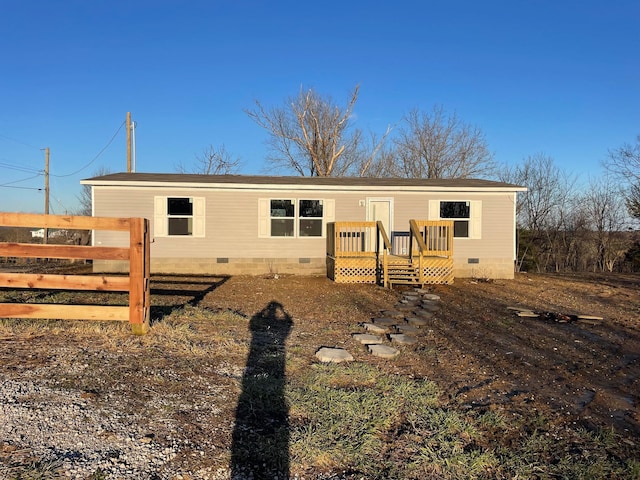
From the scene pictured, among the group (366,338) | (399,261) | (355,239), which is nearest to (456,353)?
(366,338)

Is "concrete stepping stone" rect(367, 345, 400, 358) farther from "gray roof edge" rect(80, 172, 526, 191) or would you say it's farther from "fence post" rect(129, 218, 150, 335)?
"gray roof edge" rect(80, 172, 526, 191)

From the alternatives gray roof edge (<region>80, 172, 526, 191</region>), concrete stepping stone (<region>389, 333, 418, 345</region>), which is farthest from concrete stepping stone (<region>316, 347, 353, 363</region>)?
gray roof edge (<region>80, 172, 526, 191</region>)

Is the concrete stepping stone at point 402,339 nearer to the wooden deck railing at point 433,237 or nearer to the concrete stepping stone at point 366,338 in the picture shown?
the concrete stepping stone at point 366,338

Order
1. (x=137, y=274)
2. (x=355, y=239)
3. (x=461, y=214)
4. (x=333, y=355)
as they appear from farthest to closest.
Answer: (x=461, y=214) → (x=355, y=239) → (x=137, y=274) → (x=333, y=355)

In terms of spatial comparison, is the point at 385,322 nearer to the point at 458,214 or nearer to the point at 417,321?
the point at 417,321

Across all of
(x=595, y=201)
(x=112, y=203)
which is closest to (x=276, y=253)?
(x=112, y=203)

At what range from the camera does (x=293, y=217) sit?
13.1 metres

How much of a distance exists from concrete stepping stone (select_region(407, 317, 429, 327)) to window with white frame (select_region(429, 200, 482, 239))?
6.78m

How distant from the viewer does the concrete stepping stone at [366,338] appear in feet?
17.5

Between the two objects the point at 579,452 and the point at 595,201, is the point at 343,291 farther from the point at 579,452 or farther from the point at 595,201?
the point at 595,201

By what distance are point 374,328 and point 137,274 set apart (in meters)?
3.21

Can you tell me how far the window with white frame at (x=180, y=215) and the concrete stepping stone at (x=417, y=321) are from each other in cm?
779

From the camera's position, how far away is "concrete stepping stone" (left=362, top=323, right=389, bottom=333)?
6067mm

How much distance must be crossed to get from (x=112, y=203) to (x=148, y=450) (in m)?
11.5
